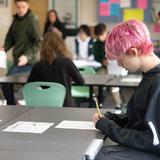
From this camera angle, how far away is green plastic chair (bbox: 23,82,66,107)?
12.3 feet

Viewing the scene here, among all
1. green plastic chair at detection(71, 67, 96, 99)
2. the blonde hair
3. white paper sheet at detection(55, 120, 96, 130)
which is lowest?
green plastic chair at detection(71, 67, 96, 99)

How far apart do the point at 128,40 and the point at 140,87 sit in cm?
22

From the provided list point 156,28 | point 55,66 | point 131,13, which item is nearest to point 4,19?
point 131,13

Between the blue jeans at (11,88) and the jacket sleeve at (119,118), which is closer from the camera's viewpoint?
the jacket sleeve at (119,118)

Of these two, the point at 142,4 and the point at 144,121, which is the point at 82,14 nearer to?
the point at 142,4

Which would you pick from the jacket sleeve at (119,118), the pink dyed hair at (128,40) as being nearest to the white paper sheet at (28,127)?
the jacket sleeve at (119,118)

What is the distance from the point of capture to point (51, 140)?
7.02 ft

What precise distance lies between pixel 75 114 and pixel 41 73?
155 cm

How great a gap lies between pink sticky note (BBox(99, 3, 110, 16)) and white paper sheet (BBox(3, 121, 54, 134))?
20.2ft

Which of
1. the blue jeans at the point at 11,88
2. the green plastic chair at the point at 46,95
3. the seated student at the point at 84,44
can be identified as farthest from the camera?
the seated student at the point at 84,44

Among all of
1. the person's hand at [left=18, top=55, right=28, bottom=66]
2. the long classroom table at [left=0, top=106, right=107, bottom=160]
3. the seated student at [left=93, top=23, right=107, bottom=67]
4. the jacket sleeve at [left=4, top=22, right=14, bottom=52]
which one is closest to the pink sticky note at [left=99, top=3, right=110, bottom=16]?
the seated student at [left=93, top=23, right=107, bottom=67]

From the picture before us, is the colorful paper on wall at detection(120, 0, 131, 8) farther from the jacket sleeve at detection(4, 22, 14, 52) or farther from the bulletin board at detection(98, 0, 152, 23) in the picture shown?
the jacket sleeve at detection(4, 22, 14, 52)

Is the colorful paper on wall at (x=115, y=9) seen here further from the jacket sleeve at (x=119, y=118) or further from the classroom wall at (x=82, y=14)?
the jacket sleeve at (x=119, y=118)

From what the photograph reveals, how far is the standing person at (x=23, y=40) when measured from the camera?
5214 millimetres
